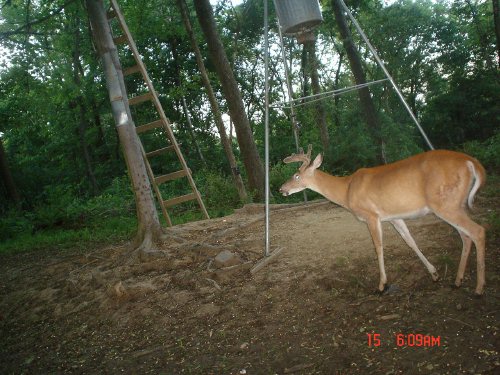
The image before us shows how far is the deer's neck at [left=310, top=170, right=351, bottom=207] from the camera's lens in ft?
16.0

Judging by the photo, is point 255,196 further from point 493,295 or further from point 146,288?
point 493,295

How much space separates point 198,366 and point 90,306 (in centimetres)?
243

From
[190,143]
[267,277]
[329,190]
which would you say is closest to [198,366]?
[267,277]

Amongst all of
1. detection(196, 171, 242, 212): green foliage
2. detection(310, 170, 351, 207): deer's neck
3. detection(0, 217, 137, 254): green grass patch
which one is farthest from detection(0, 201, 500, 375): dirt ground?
detection(196, 171, 242, 212): green foliage

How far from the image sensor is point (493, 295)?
3.54 metres

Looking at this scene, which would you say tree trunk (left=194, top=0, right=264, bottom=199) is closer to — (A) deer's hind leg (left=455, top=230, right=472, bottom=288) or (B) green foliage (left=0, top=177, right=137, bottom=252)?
(B) green foliage (left=0, top=177, right=137, bottom=252)

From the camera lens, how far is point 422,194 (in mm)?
3949

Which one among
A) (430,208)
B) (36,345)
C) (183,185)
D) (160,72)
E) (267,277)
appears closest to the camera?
(430,208)

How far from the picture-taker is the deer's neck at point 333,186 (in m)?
4.88

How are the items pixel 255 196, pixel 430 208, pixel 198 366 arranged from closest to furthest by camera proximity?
pixel 198 366
pixel 430 208
pixel 255 196
